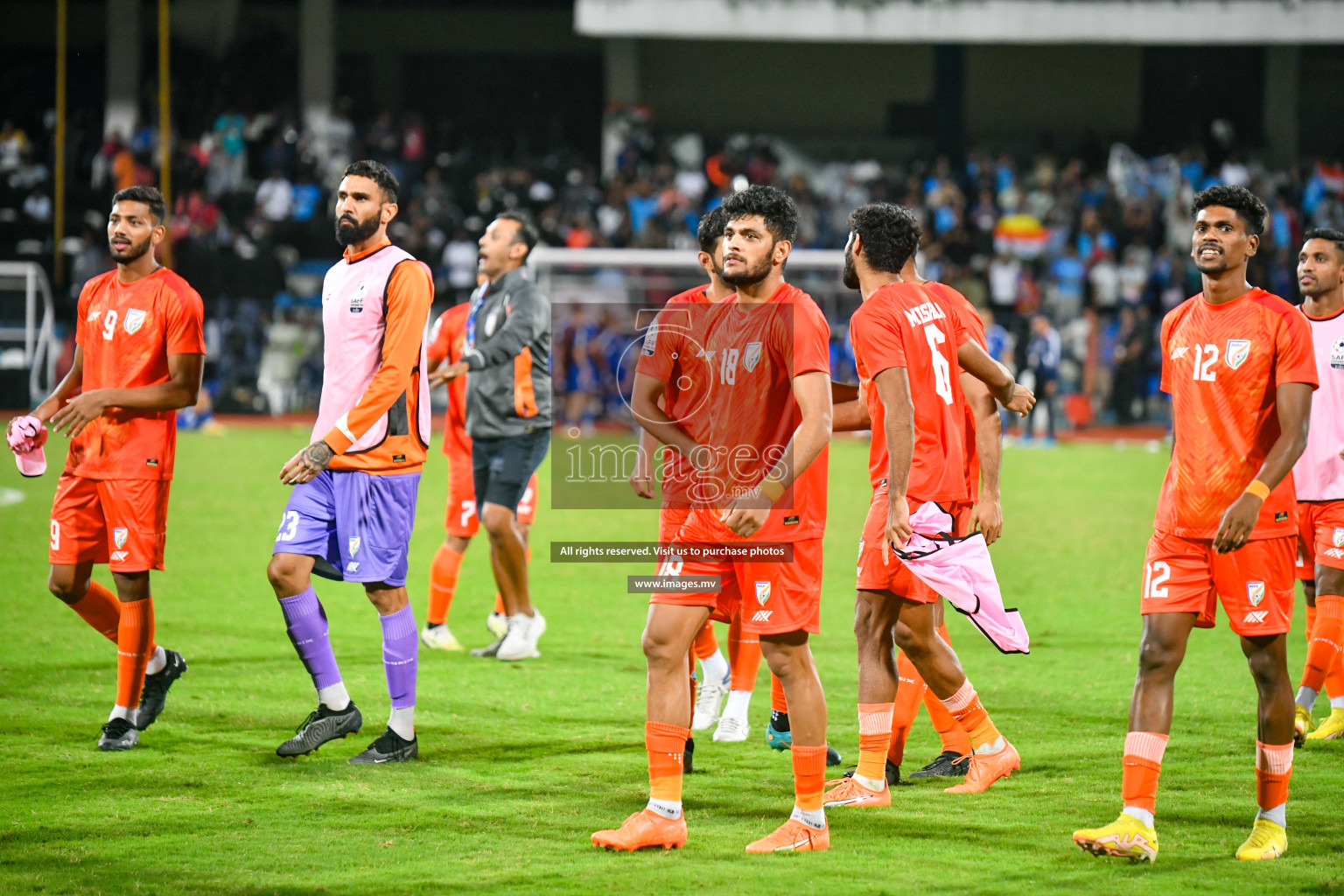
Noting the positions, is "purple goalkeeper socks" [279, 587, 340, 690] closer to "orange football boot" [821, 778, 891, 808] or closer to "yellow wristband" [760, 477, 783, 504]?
"orange football boot" [821, 778, 891, 808]

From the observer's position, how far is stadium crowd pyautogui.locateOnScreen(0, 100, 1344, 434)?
23906 millimetres

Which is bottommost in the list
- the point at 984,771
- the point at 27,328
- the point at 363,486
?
the point at 984,771

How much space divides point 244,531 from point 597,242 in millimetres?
14447

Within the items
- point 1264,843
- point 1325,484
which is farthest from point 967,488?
point 1325,484

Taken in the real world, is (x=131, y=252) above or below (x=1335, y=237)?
below

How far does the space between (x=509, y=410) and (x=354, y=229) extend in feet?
8.44

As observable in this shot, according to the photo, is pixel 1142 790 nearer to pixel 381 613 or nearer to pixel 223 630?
pixel 381 613

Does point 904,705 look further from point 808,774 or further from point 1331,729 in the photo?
point 1331,729

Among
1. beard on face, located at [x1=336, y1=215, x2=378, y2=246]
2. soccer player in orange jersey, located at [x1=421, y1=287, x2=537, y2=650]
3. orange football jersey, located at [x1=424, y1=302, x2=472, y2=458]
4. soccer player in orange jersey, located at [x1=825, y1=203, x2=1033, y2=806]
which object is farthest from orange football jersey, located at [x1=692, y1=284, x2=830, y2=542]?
orange football jersey, located at [x1=424, y1=302, x2=472, y2=458]

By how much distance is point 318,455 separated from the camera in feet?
19.0

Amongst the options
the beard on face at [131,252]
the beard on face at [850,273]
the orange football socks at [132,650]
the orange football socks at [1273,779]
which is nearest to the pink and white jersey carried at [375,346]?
the beard on face at [131,252]

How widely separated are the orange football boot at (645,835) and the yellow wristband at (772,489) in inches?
47.4

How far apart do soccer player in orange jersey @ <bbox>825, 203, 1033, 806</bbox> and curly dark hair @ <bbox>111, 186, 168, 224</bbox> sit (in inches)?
130

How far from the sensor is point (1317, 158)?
29.7 metres
